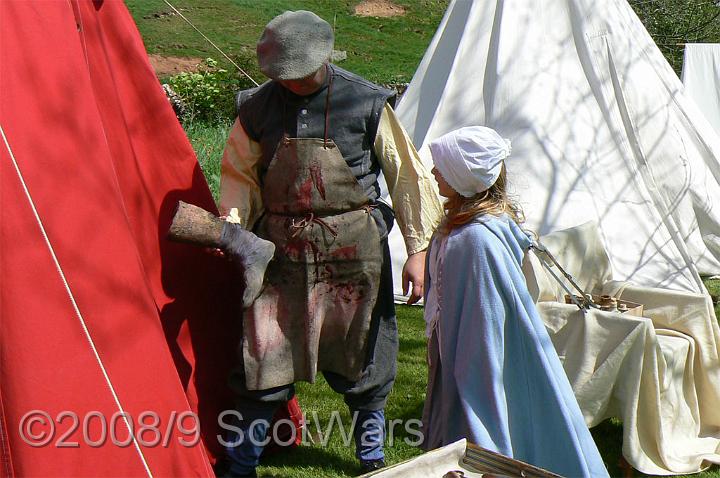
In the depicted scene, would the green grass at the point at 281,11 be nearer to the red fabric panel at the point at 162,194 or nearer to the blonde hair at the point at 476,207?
the red fabric panel at the point at 162,194

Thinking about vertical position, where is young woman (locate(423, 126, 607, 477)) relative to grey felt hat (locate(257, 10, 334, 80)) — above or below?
below

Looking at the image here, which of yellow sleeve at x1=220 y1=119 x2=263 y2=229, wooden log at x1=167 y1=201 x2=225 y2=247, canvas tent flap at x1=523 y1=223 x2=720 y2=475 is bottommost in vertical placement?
canvas tent flap at x1=523 y1=223 x2=720 y2=475

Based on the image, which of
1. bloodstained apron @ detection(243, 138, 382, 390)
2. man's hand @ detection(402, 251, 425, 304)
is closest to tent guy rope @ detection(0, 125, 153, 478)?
bloodstained apron @ detection(243, 138, 382, 390)

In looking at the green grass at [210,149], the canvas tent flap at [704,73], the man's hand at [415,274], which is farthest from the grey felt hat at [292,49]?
the canvas tent flap at [704,73]

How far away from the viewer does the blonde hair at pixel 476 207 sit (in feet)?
8.54

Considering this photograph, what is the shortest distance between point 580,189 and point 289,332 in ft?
10.9

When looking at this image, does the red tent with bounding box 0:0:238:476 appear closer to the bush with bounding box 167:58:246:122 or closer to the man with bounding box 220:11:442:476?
the man with bounding box 220:11:442:476

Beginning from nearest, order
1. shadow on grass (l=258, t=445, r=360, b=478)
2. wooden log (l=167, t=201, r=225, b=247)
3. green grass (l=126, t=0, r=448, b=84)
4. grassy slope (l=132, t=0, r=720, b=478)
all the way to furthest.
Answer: wooden log (l=167, t=201, r=225, b=247) → shadow on grass (l=258, t=445, r=360, b=478) → grassy slope (l=132, t=0, r=720, b=478) → green grass (l=126, t=0, r=448, b=84)

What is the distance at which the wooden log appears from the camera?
267 cm

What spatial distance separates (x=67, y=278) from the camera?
2.14 metres

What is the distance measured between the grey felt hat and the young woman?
47 cm

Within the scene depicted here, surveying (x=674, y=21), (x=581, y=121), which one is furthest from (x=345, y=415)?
(x=674, y=21)

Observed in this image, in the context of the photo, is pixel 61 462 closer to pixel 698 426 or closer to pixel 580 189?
pixel 698 426

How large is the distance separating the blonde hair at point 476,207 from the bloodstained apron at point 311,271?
345 millimetres
